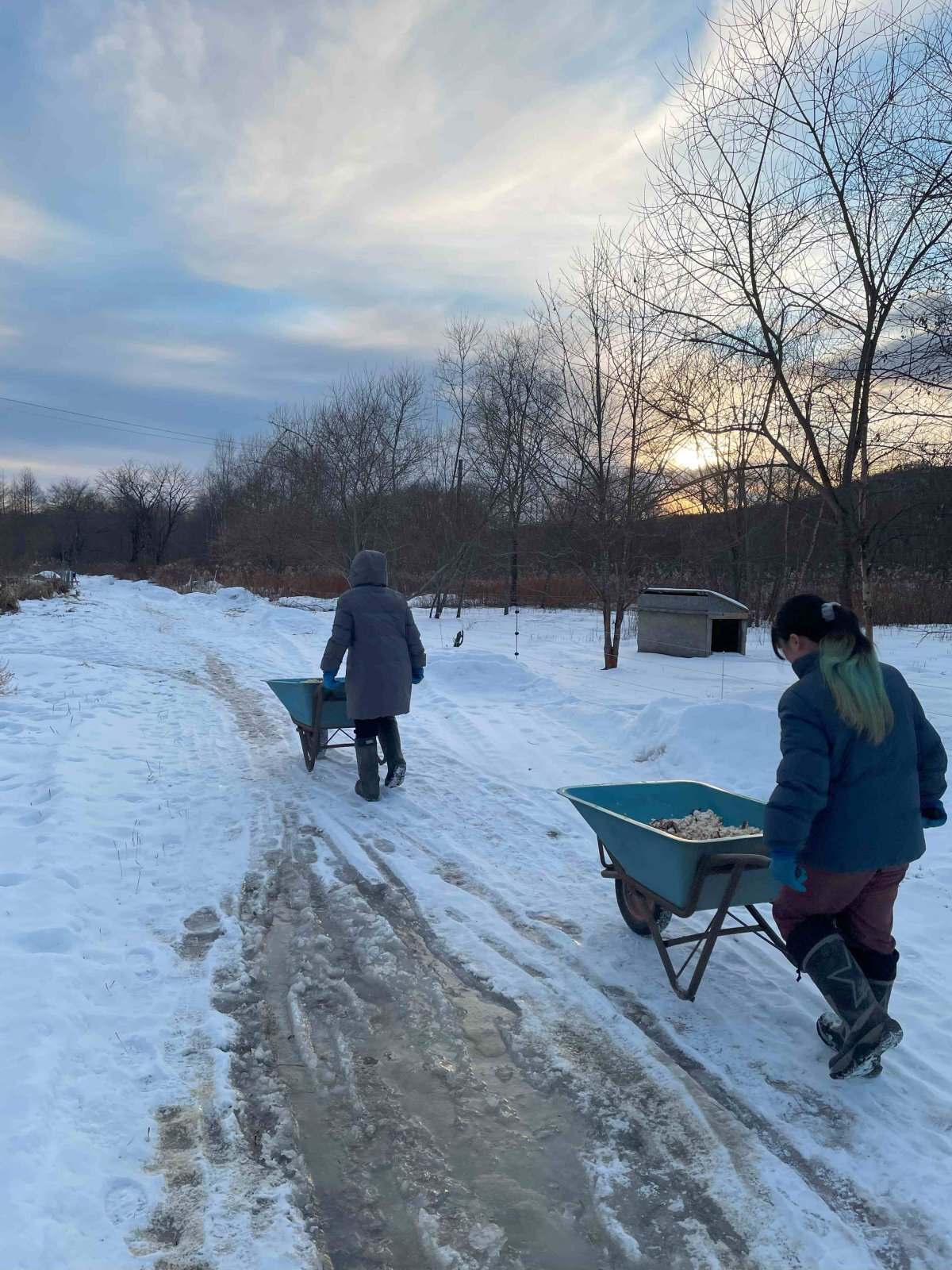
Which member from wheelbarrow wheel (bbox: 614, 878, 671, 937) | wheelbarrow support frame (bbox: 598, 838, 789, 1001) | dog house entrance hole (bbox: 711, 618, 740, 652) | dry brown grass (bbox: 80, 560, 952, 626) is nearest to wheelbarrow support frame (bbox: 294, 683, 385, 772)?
wheelbarrow wheel (bbox: 614, 878, 671, 937)

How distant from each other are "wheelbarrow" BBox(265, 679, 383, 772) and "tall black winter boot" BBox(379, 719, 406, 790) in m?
0.32

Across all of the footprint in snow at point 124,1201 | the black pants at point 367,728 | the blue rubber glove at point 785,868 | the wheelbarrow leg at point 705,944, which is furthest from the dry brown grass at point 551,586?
the footprint in snow at point 124,1201

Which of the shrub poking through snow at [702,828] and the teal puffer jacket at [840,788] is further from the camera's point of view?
the shrub poking through snow at [702,828]

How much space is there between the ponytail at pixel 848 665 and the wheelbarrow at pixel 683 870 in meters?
0.82

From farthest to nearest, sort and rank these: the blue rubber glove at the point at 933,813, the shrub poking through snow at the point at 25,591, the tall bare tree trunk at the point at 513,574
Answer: the tall bare tree trunk at the point at 513,574, the shrub poking through snow at the point at 25,591, the blue rubber glove at the point at 933,813

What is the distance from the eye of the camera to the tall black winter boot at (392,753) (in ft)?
22.1

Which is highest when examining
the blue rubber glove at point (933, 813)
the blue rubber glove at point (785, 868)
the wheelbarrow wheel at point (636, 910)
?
the blue rubber glove at point (933, 813)

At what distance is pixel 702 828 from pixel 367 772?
3.15m

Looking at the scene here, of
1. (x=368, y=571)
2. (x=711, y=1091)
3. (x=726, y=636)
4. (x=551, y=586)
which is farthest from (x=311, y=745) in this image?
(x=551, y=586)

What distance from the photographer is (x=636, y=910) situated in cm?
403

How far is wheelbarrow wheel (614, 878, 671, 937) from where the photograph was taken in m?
3.94

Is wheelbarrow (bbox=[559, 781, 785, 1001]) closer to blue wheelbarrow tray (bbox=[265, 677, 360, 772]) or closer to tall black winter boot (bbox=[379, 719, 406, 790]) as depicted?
tall black winter boot (bbox=[379, 719, 406, 790])

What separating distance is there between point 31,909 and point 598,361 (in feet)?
A: 37.9

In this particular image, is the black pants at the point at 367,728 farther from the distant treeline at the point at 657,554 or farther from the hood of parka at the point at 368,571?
the distant treeline at the point at 657,554
